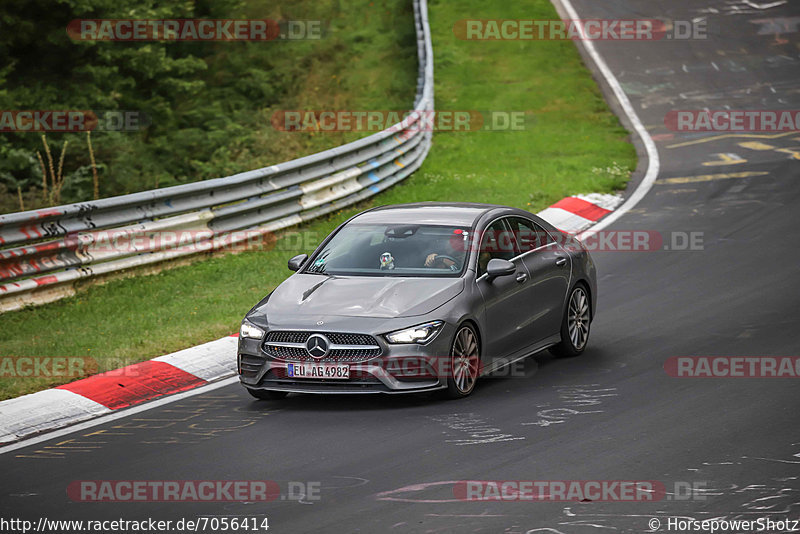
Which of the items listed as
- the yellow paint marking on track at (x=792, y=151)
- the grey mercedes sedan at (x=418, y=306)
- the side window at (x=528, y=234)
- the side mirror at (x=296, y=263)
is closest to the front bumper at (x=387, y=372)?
the grey mercedes sedan at (x=418, y=306)

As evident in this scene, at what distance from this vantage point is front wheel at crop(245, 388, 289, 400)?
9.75 meters

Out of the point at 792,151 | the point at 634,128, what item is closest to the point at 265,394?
the point at 792,151

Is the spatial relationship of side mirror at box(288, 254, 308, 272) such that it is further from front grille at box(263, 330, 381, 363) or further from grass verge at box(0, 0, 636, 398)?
grass verge at box(0, 0, 636, 398)

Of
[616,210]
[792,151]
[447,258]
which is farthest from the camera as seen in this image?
[792,151]

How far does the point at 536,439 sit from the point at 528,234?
11.4 ft

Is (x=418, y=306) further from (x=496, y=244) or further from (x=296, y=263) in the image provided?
(x=296, y=263)

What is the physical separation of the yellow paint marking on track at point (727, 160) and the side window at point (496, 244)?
38.5 ft

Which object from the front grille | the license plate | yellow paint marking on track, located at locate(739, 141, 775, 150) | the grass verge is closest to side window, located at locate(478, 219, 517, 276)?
the front grille

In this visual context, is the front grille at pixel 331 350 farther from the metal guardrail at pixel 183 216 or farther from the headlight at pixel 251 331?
the metal guardrail at pixel 183 216

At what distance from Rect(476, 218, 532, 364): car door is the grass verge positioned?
3.15m

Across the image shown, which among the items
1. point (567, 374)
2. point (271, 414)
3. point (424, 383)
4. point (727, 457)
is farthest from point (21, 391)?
point (727, 457)

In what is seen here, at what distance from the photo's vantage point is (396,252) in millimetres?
10453

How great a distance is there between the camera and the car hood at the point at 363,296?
9.53m

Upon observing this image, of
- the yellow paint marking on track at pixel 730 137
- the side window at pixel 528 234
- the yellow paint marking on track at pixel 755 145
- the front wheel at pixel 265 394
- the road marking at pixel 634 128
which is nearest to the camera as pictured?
the front wheel at pixel 265 394
